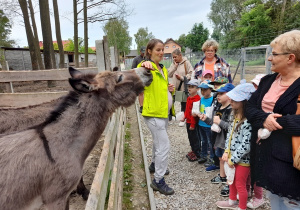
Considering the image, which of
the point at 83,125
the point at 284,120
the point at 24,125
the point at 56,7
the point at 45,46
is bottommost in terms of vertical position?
the point at 24,125

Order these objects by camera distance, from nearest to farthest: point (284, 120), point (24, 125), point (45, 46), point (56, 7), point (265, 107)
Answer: point (284, 120) → point (265, 107) → point (24, 125) → point (45, 46) → point (56, 7)

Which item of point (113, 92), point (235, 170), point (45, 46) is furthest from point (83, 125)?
point (45, 46)

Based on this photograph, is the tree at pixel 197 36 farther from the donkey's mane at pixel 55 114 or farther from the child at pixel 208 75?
the donkey's mane at pixel 55 114

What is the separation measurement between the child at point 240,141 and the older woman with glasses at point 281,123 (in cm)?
55

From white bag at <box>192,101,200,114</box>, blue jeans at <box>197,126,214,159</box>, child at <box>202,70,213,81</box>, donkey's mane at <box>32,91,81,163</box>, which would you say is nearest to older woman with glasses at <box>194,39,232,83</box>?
child at <box>202,70,213,81</box>

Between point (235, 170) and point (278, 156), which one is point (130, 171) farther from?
point (278, 156)

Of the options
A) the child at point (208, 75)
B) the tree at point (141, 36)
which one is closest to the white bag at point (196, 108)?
the child at point (208, 75)

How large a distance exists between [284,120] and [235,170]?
1.38 m

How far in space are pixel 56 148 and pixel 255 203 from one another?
2.97 meters

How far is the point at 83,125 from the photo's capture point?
7.16 ft

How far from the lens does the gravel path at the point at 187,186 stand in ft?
10.8

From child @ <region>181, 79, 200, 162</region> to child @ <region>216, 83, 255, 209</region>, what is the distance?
1560 millimetres

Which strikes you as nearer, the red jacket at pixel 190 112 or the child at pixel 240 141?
the child at pixel 240 141

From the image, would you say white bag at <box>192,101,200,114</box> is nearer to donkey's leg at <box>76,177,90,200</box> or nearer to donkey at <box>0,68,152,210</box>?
donkey at <box>0,68,152,210</box>
